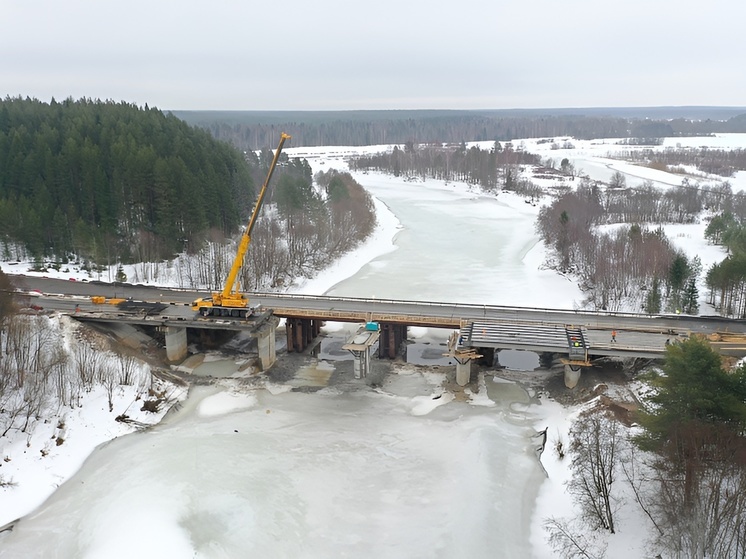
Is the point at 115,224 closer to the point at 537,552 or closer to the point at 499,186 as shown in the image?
the point at 537,552

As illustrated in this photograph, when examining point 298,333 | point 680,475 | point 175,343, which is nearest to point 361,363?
point 298,333

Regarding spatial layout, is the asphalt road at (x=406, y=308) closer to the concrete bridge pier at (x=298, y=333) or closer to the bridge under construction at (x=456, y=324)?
the bridge under construction at (x=456, y=324)

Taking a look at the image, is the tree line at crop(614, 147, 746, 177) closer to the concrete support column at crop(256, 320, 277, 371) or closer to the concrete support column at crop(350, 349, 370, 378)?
the concrete support column at crop(350, 349, 370, 378)

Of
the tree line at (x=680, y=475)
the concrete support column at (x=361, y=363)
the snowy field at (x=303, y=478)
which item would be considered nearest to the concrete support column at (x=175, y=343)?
the snowy field at (x=303, y=478)

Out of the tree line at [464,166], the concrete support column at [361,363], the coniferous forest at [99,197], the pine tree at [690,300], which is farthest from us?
the tree line at [464,166]

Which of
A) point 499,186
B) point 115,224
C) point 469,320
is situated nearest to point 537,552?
point 469,320

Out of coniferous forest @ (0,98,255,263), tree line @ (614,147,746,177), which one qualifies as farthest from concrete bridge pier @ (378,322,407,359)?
tree line @ (614,147,746,177)

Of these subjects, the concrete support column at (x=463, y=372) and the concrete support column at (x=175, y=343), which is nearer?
the concrete support column at (x=463, y=372)
